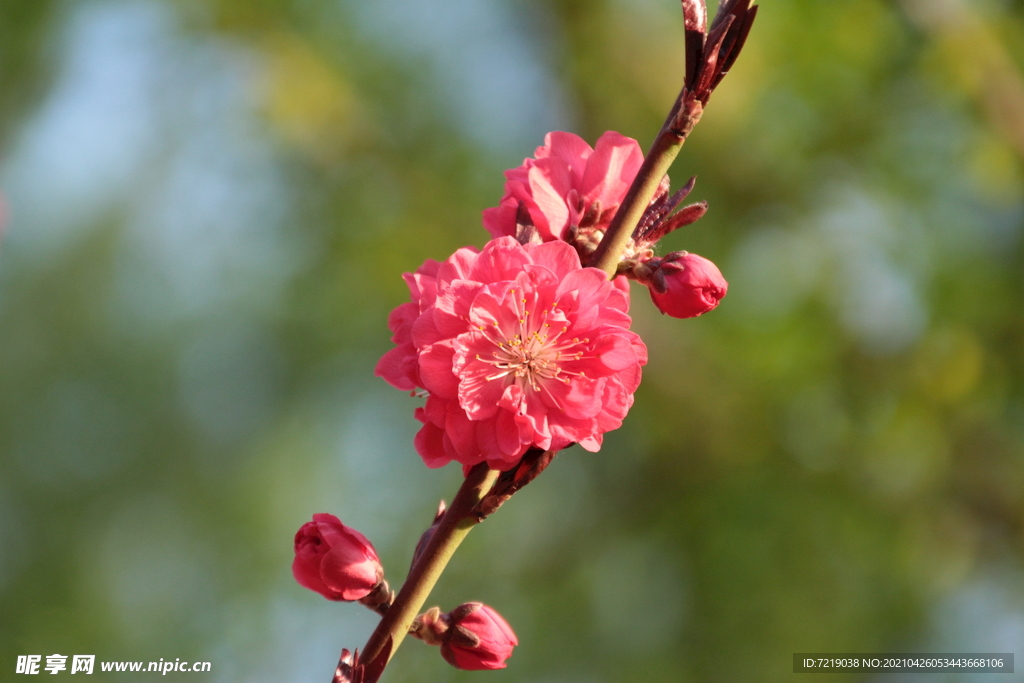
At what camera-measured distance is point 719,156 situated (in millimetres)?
4797

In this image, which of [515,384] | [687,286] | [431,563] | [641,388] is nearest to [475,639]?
[431,563]

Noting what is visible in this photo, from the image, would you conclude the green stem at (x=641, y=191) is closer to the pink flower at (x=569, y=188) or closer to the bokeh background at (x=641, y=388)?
the pink flower at (x=569, y=188)

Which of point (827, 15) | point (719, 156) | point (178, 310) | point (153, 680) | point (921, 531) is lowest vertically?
point (153, 680)

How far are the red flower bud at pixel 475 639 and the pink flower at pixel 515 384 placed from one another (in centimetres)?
23

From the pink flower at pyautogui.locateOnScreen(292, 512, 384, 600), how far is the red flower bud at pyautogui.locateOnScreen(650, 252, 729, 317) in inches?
19.3

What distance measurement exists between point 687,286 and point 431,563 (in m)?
0.43

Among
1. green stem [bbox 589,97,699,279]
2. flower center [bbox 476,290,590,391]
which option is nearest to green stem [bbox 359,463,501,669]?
flower center [bbox 476,290,590,391]

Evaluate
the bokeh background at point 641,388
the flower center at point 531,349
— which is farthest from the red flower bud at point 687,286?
the bokeh background at point 641,388

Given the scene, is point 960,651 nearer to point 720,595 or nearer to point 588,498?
point 720,595

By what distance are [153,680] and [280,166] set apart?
3.42 metres

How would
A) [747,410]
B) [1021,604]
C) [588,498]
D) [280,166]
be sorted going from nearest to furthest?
1. [1021,604]
2. [747,410]
3. [588,498]
4. [280,166]

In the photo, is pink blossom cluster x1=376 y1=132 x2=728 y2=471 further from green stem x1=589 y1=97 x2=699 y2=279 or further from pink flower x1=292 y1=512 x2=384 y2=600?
pink flower x1=292 y1=512 x2=384 y2=600

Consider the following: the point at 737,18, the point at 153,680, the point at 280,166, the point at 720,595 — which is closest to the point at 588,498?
the point at 720,595

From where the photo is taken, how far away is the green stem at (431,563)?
85 centimetres
